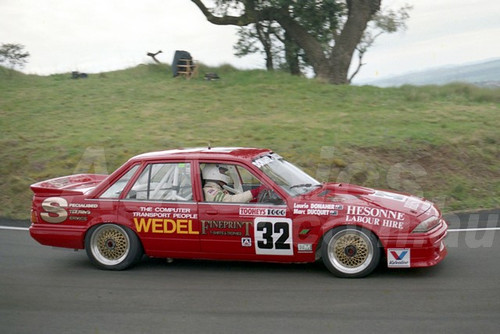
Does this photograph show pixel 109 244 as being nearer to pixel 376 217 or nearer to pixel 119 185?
pixel 119 185

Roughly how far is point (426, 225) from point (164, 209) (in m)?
3.02

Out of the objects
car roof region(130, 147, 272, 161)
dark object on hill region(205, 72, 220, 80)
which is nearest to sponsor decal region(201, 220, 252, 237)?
car roof region(130, 147, 272, 161)

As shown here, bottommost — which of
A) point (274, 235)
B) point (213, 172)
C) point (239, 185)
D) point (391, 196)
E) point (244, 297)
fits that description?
point (244, 297)

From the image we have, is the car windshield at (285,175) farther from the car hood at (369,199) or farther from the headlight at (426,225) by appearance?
the headlight at (426,225)

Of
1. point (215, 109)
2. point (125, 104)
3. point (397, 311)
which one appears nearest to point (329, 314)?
point (397, 311)

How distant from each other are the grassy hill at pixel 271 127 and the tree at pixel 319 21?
1.77 m

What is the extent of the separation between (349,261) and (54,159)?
8.54m

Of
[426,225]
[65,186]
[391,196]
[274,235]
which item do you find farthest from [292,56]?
[426,225]

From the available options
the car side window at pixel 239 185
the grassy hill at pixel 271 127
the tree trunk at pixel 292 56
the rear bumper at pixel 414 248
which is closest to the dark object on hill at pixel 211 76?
the grassy hill at pixel 271 127

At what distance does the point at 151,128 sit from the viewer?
51.6 feet

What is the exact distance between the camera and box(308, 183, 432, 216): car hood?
22.3 ft

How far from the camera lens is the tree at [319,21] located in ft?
71.1

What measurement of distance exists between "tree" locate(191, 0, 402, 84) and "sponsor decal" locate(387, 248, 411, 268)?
1559cm

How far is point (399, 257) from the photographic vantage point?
21.6 feet
